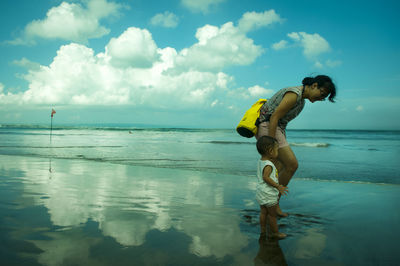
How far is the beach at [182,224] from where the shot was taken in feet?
7.95

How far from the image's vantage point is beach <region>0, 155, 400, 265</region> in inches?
95.3

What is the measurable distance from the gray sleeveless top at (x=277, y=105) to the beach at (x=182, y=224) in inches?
50.5

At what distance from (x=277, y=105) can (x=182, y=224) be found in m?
1.77

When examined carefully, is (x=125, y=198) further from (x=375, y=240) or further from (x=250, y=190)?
(x=375, y=240)

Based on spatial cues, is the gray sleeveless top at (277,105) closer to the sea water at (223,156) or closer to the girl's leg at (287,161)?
the girl's leg at (287,161)

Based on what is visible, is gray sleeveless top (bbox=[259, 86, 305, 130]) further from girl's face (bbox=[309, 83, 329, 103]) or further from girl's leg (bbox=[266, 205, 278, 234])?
girl's leg (bbox=[266, 205, 278, 234])

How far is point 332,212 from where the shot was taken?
3961mm

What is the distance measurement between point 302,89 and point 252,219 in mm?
1696

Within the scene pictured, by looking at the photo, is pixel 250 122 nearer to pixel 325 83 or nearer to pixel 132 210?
pixel 325 83

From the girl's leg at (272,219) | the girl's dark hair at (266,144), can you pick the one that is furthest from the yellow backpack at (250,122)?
the girl's leg at (272,219)

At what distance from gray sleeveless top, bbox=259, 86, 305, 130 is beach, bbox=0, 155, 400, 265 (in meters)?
1.28

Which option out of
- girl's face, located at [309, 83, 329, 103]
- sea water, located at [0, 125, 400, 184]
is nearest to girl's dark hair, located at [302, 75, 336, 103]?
girl's face, located at [309, 83, 329, 103]

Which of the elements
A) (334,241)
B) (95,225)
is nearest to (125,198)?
(95,225)

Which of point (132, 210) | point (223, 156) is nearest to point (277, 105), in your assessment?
point (132, 210)
